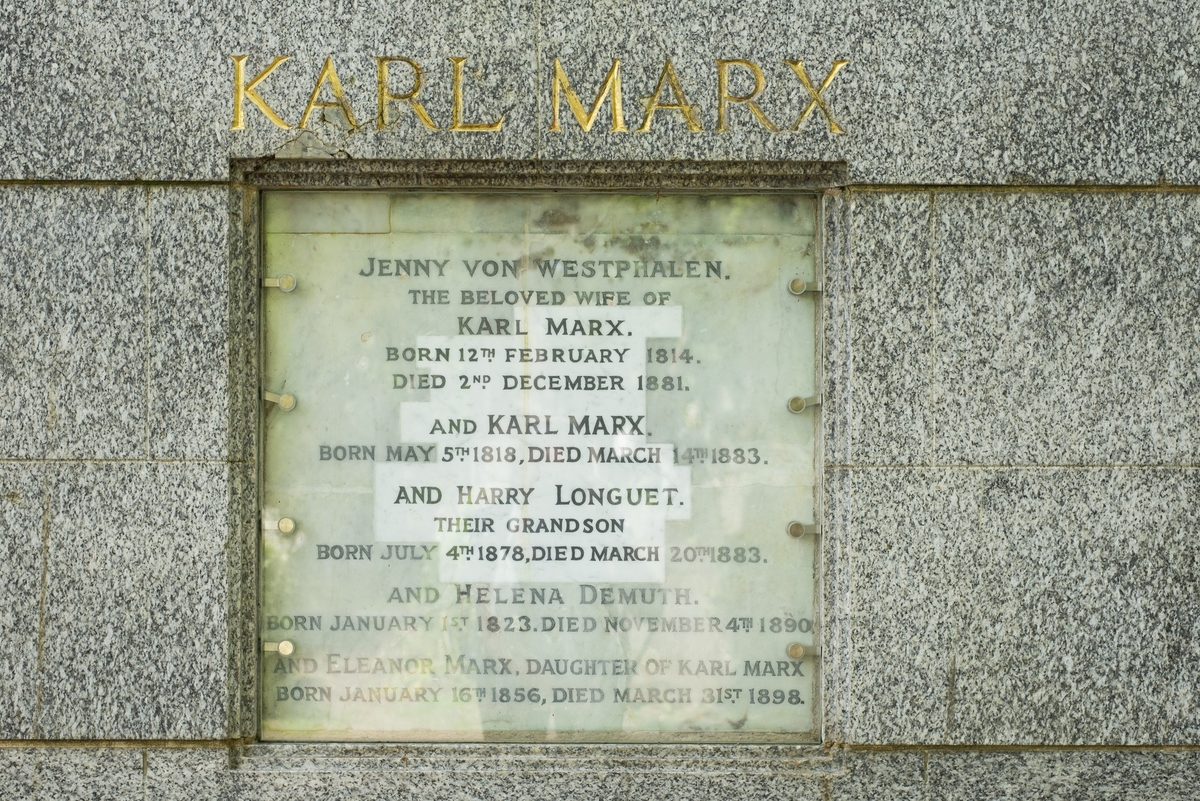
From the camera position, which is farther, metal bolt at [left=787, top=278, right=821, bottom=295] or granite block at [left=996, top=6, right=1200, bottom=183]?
metal bolt at [left=787, top=278, right=821, bottom=295]

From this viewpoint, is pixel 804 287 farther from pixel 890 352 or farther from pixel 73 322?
pixel 73 322

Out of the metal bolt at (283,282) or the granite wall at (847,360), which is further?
the metal bolt at (283,282)

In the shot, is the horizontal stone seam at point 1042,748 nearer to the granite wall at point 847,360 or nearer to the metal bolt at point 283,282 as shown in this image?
the granite wall at point 847,360

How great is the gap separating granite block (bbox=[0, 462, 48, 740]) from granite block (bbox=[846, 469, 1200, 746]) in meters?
3.36

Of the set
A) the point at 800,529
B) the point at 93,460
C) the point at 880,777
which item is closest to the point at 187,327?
the point at 93,460

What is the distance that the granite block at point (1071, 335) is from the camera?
391 centimetres

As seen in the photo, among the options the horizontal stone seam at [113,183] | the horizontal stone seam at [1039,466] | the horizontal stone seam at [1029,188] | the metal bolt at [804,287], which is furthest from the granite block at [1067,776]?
the horizontal stone seam at [113,183]

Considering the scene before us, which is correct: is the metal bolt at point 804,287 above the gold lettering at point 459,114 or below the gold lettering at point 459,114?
below

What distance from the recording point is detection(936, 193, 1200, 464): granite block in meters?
3.91

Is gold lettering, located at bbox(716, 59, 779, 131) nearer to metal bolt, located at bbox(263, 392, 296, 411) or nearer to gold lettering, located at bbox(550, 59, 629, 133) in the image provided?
gold lettering, located at bbox(550, 59, 629, 133)

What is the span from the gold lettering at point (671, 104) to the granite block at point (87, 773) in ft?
11.1

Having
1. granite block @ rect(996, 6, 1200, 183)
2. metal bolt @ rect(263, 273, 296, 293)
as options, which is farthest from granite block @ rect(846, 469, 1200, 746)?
metal bolt @ rect(263, 273, 296, 293)

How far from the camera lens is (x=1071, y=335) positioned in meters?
3.91

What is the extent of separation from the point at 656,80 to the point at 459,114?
833mm
